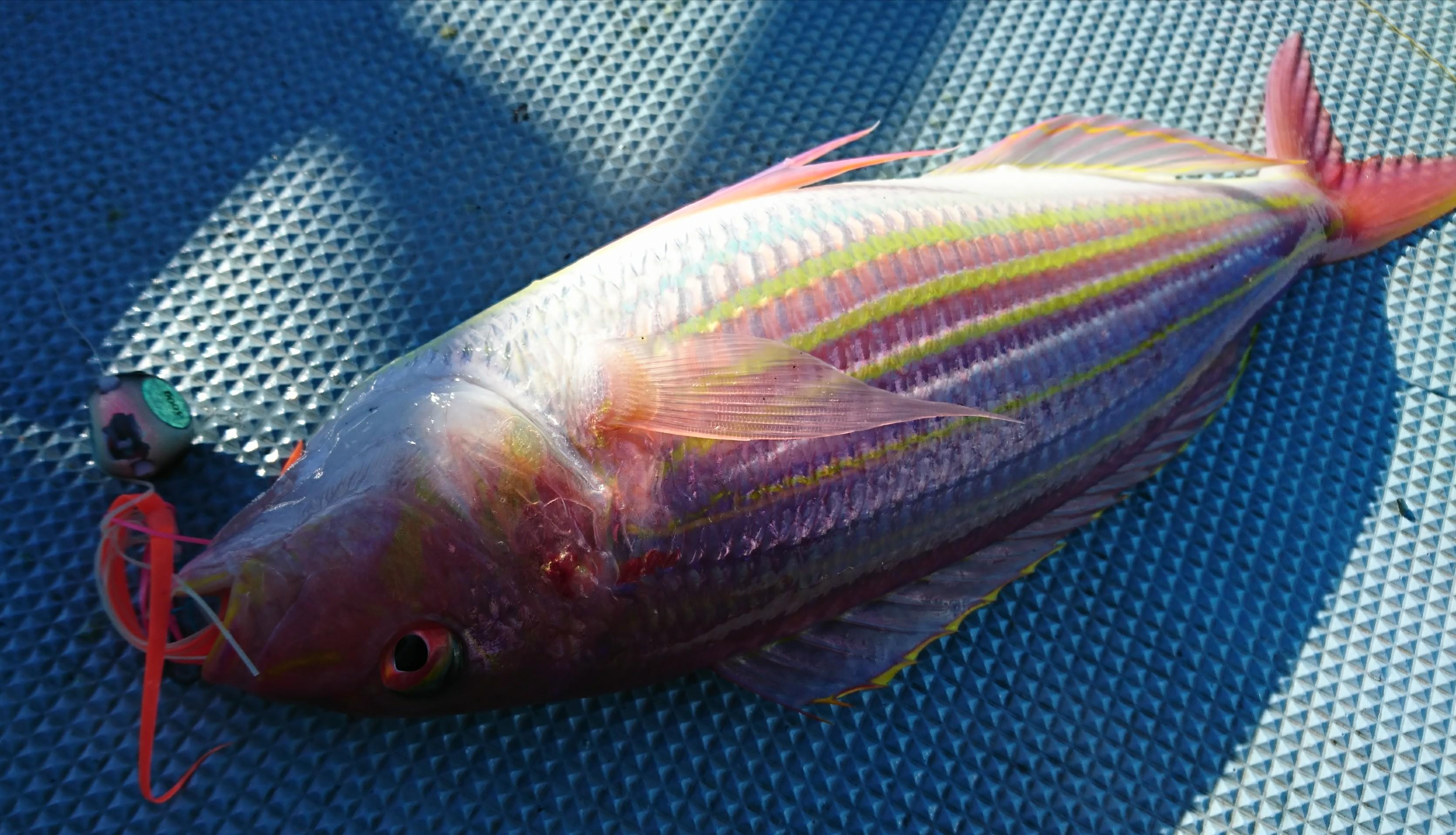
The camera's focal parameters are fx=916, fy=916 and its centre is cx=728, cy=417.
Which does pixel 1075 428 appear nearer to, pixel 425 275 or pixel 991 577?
pixel 991 577

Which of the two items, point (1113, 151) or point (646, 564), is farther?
point (1113, 151)

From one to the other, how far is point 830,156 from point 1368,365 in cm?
149

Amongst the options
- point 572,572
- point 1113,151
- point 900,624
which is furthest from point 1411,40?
point 572,572

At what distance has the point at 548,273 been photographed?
217 centimetres

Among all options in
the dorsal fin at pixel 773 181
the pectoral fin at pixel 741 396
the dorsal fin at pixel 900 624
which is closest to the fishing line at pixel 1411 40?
the dorsal fin at pixel 900 624

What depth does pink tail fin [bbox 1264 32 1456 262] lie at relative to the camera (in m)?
2.36

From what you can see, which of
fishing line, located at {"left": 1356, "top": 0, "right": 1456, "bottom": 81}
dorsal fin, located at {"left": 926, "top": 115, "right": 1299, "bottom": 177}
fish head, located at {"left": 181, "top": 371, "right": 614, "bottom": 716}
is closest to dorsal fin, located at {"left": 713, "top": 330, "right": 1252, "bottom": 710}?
fish head, located at {"left": 181, "top": 371, "right": 614, "bottom": 716}

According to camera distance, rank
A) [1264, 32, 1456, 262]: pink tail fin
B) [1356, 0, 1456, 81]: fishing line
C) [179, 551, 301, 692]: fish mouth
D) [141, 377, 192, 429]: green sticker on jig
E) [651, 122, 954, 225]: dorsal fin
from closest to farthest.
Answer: [179, 551, 301, 692]: fish mouth, [141, 377, 192, 429]: green sticker on jig, [651, 122, 954, 225]: dorsal fin, [1264, 32, 1456, 262]: pink tail fin, [1356, 0, 1456, 81]: fishing line

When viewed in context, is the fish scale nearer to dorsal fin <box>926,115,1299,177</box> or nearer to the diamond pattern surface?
dorsal fin <box>926,115,1299,177</box>

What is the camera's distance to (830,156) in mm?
2355

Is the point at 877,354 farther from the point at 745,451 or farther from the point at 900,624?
the point at 900,624

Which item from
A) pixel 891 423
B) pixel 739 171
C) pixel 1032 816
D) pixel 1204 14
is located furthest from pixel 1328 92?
pixel 1032 816

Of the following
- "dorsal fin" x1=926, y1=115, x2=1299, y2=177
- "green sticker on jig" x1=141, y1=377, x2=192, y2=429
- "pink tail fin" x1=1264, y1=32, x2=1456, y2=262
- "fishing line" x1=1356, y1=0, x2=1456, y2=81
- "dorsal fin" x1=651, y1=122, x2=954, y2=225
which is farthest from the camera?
"fishing line" x1=1356, y1=0, x2=1456, y2=81

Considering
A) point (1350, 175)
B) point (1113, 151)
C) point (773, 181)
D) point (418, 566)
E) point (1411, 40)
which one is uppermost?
point (1411, 40)
